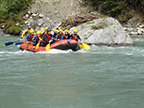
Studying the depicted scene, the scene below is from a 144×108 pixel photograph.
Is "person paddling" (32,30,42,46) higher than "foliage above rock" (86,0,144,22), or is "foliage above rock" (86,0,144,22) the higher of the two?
"foliage above rock" (86,0,144,22)

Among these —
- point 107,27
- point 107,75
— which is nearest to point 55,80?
point 107,75

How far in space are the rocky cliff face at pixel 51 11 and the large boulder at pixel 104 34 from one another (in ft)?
44.1

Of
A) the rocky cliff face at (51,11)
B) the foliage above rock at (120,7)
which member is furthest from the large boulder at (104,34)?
the rocky cliff face at (51,11)

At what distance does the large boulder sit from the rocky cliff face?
44.1 feet

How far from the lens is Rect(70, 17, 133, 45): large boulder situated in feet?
48.8

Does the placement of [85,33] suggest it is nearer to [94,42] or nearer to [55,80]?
[94,42]

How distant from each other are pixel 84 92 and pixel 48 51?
22.9 feet

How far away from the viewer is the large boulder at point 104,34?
14859 millimetres

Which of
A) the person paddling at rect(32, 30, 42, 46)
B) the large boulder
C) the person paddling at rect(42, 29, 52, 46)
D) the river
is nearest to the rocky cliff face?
the large boulder

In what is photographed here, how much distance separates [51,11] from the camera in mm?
30219

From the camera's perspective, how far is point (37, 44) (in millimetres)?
11906

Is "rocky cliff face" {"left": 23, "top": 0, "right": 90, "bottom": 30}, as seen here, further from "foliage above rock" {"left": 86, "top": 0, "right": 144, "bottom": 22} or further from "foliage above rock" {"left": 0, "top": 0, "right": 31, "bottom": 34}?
"foliage above rock" {"left": 86, "top": 0, "right": 144, "bottom": 22}

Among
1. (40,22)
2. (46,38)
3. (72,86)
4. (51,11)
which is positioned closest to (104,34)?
(46,38)

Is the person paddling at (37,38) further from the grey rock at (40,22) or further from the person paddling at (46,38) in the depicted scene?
the grey rock at (40,22)
